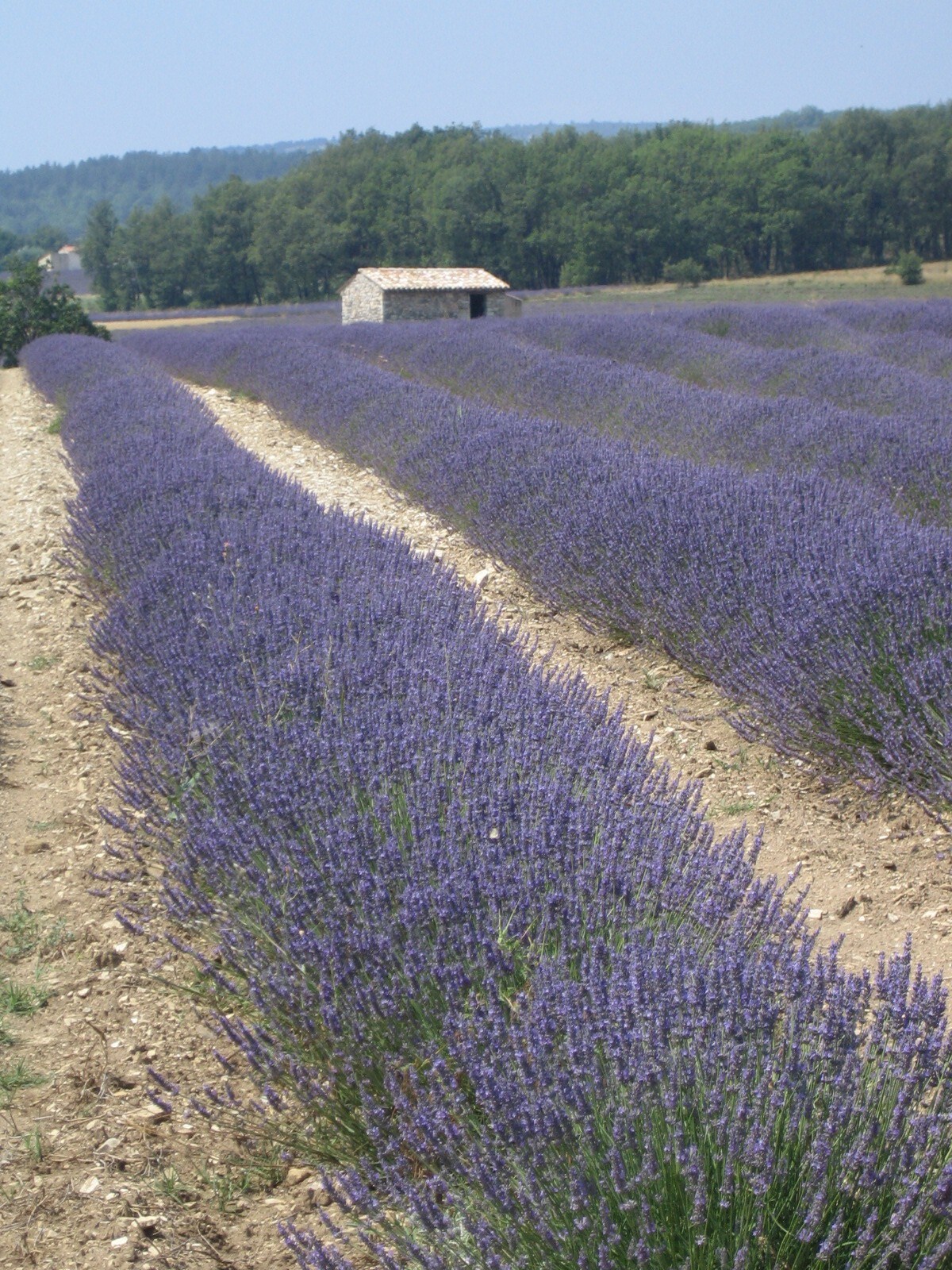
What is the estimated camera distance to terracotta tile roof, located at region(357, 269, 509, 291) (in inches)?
914

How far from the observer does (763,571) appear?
410 centimetres

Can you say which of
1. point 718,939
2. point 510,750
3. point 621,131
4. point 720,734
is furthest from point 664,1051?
point 621,131

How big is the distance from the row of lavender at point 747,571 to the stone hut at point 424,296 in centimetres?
1637

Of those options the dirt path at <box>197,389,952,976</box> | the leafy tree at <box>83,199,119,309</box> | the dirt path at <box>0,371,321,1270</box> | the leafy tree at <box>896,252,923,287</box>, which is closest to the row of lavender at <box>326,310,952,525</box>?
the dirt path at <box>197,389,952,976</box>

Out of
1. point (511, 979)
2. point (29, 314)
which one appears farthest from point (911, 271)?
point (511, 979)

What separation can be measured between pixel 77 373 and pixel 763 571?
922cm

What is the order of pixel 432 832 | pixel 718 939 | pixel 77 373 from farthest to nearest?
pixel 77 373 → pixel 432 832 → pixel 718 939

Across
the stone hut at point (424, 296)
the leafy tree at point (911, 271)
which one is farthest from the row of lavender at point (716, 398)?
the leafy tree at point (911, 271)

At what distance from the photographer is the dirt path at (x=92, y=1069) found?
189 cm

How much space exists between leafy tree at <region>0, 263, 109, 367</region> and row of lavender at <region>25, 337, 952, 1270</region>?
17.7 m

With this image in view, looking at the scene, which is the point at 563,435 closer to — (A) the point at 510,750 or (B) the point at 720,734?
(B) the point at 720,734

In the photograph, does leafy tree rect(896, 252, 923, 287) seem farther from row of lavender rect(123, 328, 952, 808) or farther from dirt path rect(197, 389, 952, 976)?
dirt path rect(197, 389, 952, 976)

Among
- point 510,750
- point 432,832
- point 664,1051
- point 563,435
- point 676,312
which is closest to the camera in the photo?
point 664,1051

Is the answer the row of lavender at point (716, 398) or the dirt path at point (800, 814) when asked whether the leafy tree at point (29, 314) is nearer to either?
the row of lavender at point (716, 398)
